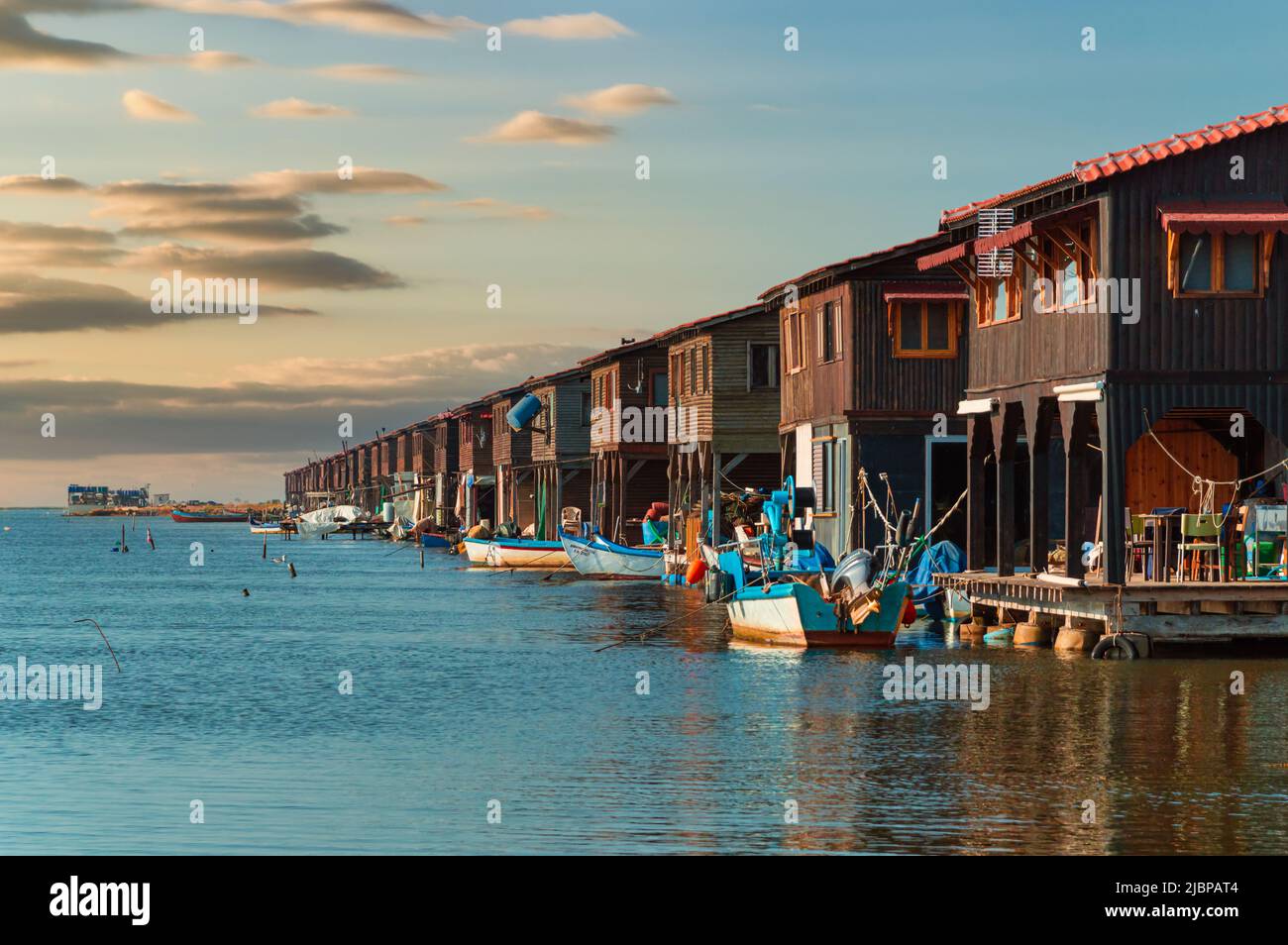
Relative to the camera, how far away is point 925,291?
4506 cm

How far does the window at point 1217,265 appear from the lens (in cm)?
3167

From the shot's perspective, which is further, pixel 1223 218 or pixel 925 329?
pixel 925 329

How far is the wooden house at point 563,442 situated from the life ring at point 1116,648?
53085 millimetres

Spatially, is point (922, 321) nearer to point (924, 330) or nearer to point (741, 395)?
point (924, 330)

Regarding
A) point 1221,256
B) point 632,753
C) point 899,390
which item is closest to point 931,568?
point 899,390

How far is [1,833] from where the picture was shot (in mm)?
17844

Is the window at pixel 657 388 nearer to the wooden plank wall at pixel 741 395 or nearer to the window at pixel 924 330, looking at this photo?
the wooden plank wall at pixel 741 395

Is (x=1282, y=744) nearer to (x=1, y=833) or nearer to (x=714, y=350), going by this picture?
(x=1, y=833)

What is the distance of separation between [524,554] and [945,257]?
4497 centimetres

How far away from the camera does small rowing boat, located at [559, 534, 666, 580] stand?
225 ft
